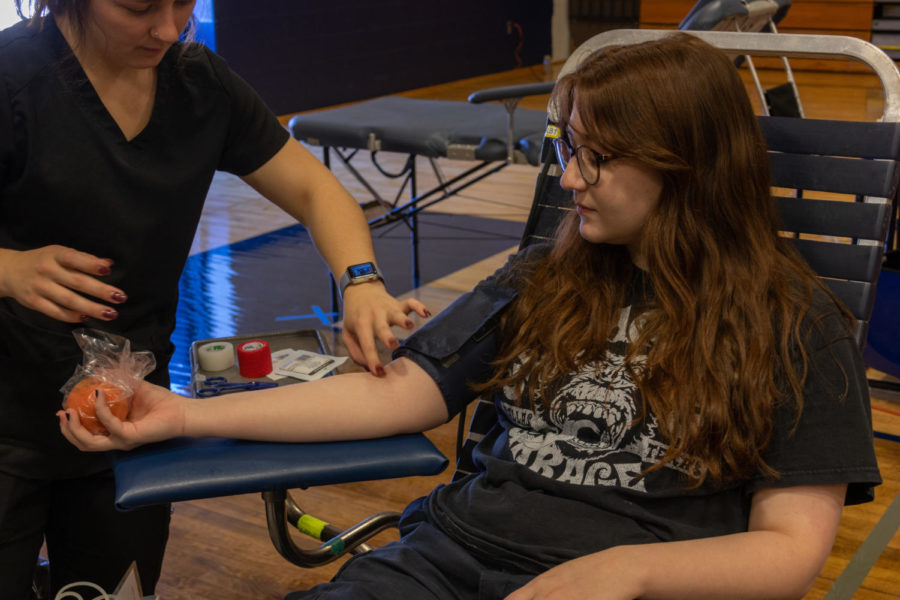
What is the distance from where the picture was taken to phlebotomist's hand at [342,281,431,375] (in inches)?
46.0

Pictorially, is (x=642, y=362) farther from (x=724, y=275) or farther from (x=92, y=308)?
(x=92, y=308)

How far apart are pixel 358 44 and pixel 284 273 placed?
154 inches

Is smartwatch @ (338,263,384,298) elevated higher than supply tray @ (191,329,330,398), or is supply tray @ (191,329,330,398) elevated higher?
smartwatch @ (338,263,384,298)

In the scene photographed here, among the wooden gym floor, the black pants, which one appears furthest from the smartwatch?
the wooden gym floor

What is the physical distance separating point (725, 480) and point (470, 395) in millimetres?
330

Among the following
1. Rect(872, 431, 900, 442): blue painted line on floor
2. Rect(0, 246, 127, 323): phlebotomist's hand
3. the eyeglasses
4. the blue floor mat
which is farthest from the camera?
the blue floor mat

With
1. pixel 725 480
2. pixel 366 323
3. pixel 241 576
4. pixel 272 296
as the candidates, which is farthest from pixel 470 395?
pixel 272 296

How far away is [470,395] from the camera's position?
1233 millimetres

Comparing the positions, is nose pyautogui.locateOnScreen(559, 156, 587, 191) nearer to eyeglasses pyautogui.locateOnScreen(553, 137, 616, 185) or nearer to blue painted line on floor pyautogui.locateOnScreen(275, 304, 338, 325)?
eyeglasses pyautogui.locateOnScreen(553, 137, 616, 185)

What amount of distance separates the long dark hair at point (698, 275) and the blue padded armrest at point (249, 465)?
0.46 feet

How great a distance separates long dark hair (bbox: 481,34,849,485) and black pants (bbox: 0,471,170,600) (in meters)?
0.56

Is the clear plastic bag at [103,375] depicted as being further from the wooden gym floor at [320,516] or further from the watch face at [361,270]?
the wooden gym floor at [320,516]

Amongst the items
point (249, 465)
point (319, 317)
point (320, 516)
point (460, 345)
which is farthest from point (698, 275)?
point (319, 317)

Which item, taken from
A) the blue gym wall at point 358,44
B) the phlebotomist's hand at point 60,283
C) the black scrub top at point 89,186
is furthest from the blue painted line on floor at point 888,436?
the blue gym wall at point 358,44
